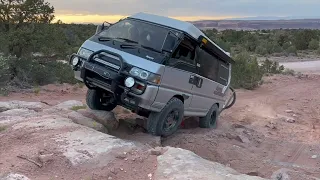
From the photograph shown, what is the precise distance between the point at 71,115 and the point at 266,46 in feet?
130

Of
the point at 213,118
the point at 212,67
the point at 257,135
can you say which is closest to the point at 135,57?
the point at 212,67

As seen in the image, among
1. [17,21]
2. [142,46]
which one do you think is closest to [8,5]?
[17,21]

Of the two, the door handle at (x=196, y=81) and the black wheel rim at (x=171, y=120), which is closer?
the black wheel rim at (x=171, y=120)

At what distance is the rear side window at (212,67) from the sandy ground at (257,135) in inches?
49.5

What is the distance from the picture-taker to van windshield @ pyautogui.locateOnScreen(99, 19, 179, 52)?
8.48 meters

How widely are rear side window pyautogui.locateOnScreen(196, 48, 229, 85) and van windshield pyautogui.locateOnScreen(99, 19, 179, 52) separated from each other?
3.23 feet

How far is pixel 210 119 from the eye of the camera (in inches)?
431

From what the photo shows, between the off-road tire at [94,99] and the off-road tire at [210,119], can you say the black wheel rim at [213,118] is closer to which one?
the off-road tire at [210,119]

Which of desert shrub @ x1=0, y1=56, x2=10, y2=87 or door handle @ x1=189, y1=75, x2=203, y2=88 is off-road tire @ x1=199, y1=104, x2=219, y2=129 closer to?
door handle @ x1=189, y1=75, x2=203, y2=88

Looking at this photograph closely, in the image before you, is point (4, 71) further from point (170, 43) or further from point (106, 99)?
point (170, 43)

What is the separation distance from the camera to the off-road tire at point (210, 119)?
1074 cm

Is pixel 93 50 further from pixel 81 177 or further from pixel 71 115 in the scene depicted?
pixel 81 177

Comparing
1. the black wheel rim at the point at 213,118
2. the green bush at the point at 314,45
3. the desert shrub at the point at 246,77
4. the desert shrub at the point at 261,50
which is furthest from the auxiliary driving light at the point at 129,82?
the green bush at the point at 314,45

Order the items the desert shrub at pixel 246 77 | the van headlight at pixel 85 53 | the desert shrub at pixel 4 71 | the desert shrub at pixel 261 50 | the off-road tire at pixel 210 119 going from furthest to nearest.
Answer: the desert shrub at pixel 261 50 → the desert shrub at pixel 246 77 → the desert shrub at pixel 4 71 → the off-road tire at pixel 210 119 → the van headlight at pixel 85 53
